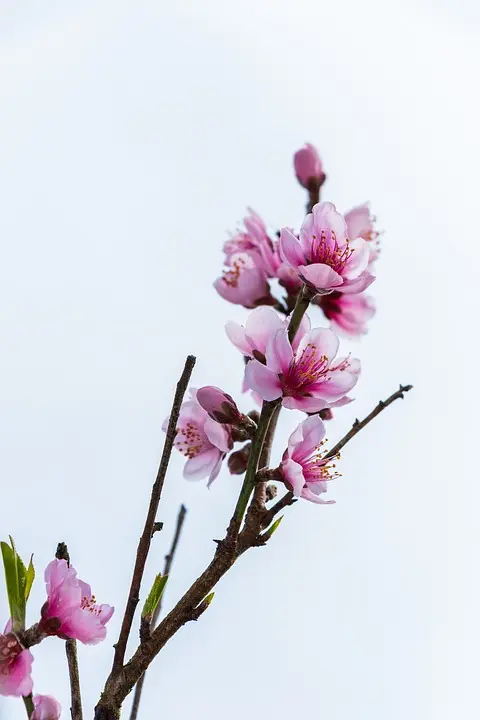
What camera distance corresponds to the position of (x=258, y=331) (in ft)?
6.14

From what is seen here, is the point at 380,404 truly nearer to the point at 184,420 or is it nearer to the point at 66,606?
the point at 184,420

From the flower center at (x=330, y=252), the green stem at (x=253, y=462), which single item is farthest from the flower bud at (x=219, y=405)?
the flower center at (x=330, y=252)

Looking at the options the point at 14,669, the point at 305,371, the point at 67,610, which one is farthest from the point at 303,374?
the point at 14,669

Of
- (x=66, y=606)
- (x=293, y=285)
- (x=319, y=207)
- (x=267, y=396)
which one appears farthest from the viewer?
(x=293, y=285)

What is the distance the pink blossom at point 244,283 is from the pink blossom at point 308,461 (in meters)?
0.67

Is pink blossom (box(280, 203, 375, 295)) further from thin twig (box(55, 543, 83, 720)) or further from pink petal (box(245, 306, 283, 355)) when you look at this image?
thin twig (box(55, 543, 83, 720))

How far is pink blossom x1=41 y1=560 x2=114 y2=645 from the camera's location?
1.55 meters

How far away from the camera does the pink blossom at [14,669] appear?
142 centimetres

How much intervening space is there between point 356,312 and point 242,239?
432 mm

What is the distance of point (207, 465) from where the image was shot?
205 cm

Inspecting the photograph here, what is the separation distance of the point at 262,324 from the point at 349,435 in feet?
0.94

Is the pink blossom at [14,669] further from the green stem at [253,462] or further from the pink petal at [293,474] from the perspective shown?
the pink petal at [293,474]

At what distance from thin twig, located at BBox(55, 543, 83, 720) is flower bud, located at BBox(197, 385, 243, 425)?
1.38 ft

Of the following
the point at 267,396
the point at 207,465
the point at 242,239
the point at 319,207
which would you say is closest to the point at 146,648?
the point at 267,396
